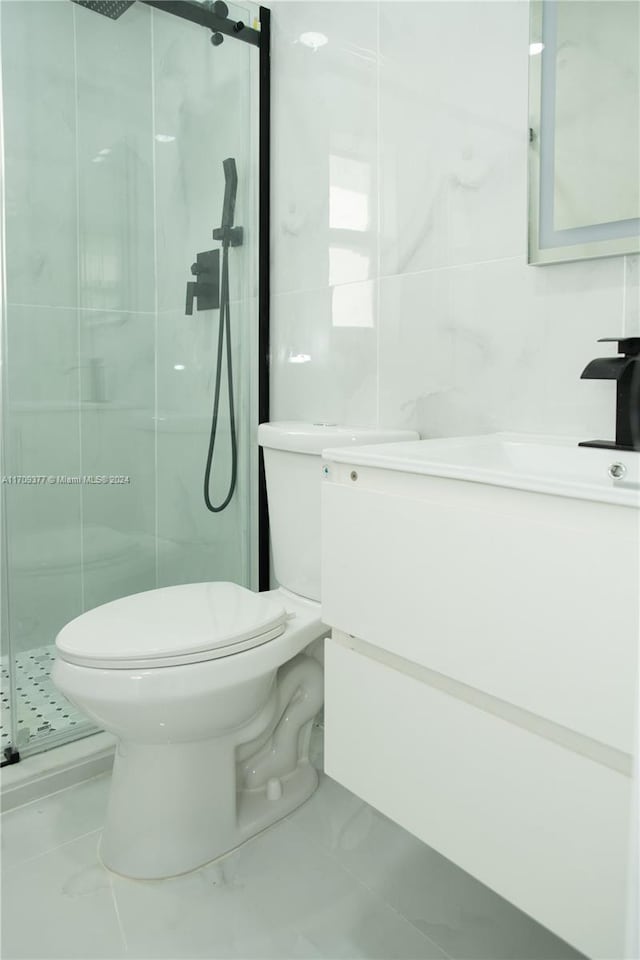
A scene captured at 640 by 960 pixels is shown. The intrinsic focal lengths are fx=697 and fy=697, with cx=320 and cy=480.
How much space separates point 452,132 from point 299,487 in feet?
2.63

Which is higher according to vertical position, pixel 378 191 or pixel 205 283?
pixel 378 191

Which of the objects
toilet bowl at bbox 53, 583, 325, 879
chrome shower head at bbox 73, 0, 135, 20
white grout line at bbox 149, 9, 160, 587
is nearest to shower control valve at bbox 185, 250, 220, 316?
white grout line at bbox 149, 9, 160, 587

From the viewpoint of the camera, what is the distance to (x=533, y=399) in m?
1.31

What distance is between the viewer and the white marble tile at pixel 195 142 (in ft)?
5.77

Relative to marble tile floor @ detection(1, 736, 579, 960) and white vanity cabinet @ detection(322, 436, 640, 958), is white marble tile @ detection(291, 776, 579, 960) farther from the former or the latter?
white vanity cabinet @ detection(322, 436, 640, 958)

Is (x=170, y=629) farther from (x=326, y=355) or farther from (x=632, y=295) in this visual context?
(x=632, y=295)

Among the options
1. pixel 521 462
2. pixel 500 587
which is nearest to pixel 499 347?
pixel 521 462

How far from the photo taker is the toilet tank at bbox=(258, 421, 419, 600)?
4.91 ft

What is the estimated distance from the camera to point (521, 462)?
1212 mm

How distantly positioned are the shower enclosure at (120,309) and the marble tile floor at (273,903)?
1.18 feet

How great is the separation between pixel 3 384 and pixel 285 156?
96 centimetres

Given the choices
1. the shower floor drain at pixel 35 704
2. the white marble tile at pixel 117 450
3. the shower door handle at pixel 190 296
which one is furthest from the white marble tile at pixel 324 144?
the shower floor drain at pixel 35 704

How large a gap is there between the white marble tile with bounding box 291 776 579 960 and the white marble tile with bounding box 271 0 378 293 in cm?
122

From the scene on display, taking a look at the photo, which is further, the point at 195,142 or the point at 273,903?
the point at 195,142
